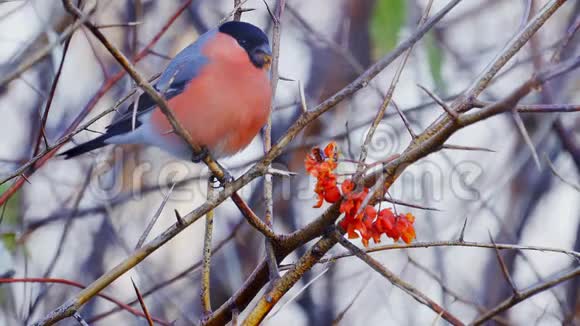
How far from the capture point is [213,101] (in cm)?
224

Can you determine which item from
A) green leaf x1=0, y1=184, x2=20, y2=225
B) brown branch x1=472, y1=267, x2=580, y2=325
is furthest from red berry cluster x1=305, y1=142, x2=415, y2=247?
green leaf x1=0, y1=184, x2=20, y2=225

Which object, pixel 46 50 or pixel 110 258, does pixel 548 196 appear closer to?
pixel 110 258

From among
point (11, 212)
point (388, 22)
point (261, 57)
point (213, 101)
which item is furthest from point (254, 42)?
point (11, 212)

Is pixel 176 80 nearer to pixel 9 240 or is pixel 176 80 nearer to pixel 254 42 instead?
pixel 254 42

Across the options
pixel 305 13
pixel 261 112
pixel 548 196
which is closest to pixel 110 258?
pixel 261 112

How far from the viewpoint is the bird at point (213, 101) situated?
2195mm

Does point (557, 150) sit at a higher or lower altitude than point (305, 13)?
lower

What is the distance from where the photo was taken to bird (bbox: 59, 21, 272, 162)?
7.20ft

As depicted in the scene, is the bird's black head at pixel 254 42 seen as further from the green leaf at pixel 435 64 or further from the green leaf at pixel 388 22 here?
the green leaf at pixel 435 64

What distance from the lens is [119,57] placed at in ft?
3.67

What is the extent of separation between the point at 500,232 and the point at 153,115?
64.6 inches

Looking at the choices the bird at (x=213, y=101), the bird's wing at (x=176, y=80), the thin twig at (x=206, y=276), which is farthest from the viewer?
the bird's wing at (x=176, y=80)

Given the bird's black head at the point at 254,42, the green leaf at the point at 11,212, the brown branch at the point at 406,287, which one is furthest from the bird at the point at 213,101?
the brown branch at the point at 406,287

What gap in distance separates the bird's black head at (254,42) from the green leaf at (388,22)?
37cm
